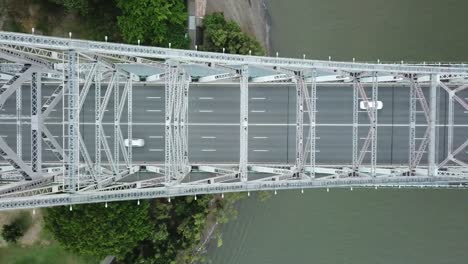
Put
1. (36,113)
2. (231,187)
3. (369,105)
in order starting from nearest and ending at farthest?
(36,113)
(231,187)
(369,105)

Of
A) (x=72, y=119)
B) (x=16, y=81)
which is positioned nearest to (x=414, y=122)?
(x=72, y=119)

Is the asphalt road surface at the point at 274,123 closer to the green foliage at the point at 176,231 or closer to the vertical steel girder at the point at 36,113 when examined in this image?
the green foliage at the point at 176,231

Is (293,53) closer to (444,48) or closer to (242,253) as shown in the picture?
(444,48)

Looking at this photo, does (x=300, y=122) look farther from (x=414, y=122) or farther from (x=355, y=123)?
(x=414, y=122)

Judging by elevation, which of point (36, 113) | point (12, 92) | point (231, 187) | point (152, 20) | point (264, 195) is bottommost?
point (264, 195)

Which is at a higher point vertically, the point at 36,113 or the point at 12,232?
the point at 36,113

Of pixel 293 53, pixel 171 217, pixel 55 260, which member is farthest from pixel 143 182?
pixel 293 53
